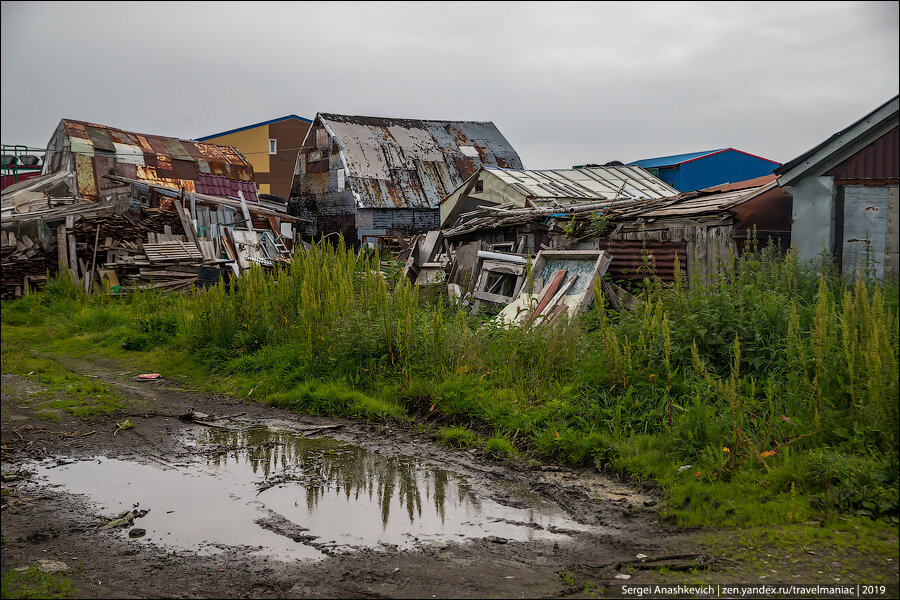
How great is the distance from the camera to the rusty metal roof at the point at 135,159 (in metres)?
22.1

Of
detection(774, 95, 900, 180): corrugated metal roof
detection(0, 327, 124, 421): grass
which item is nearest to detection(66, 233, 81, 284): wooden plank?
detection(0, 327, 124, 421): grass

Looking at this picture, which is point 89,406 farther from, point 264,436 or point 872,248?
point 872,248

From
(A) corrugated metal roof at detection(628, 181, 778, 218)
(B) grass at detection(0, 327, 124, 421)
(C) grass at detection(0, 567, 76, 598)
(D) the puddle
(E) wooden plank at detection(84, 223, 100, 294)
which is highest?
(A) corrugated metal roof at detection(628, 181, 778, 218)

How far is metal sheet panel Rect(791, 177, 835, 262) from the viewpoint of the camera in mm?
7934

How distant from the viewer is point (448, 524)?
180 inches

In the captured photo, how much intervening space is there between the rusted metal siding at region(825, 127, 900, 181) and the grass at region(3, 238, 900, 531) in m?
1.12

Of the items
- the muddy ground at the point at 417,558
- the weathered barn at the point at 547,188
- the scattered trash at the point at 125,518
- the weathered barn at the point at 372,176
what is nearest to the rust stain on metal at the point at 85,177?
the weathered barn at the point at 372,176

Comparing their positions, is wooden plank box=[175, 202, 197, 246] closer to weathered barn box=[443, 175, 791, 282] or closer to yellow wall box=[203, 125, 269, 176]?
weathered barn box=[443, 175, 791, 282]

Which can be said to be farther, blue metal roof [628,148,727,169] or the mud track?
blue metal roof [628,148,727,169]

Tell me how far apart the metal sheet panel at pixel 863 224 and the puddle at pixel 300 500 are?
5.14 m

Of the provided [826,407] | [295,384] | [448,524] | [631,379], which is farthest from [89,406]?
[826,407]

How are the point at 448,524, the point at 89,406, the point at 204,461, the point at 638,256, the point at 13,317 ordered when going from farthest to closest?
the point at 13,317, the point at 638,256, the point at 89,406, the point at 204,461, the point at 448,524

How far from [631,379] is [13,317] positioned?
12969 mm

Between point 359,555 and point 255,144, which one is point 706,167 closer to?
point 255,144
